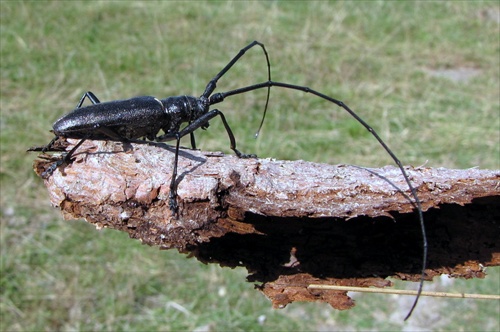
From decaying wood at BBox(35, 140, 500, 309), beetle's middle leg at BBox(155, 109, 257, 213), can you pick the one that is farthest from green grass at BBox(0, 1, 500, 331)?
decaying wood at BBox(35, 140, 500, 309)

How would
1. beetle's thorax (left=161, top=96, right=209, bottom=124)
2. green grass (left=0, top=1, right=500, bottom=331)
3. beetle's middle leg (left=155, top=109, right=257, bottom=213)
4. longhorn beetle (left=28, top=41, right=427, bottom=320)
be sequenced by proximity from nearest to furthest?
1. beetle's middle leg (left=155, top=109, right=257, bottom=213)
2. longhorn beetle (left=28, top=41, right=427, bottom=320)
3. beetle's thorax (left=161, top=96, right=209, bottom=124)
4. green grass (left=0, top=1, right=500, bottom=331)

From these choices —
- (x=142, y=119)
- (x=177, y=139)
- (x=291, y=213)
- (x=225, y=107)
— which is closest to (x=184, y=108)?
(x=142, y=119)

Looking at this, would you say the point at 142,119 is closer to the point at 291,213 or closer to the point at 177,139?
the point at 177,139

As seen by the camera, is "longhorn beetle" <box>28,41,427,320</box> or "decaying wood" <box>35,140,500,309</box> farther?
"longhorn beetle" <box>28,41,427,320</box>

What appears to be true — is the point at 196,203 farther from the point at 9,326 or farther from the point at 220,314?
the point at 9,326

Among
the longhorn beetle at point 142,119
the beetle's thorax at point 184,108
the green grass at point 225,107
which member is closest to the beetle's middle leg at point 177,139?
the longhorn beetle at point 142,119

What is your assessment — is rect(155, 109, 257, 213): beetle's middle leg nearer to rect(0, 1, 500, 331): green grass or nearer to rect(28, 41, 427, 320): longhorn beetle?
rect(28, 41, 427, 320): longhorn beetle
